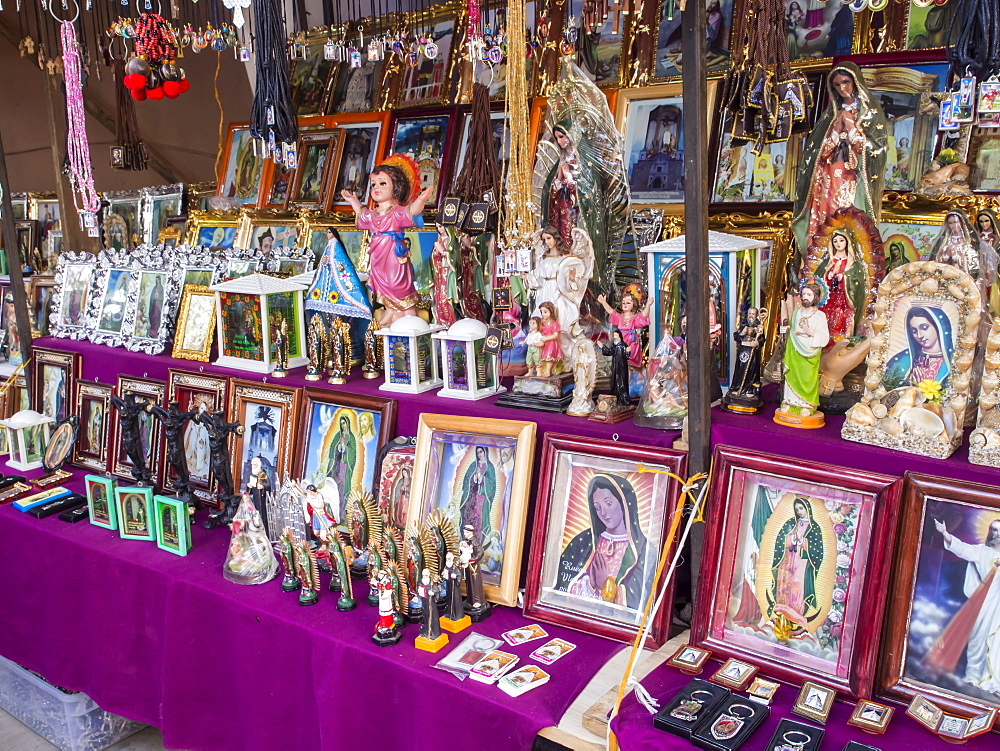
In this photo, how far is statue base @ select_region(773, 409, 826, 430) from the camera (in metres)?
2.12

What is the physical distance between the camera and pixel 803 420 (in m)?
2.12

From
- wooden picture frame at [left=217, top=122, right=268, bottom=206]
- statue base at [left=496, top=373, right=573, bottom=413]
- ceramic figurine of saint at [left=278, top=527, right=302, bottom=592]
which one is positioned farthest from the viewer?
wooden picture frame at [left=217, top=122, right=268, bottom=206]

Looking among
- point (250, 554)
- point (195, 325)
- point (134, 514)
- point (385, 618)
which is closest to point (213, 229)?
point (195, 325)

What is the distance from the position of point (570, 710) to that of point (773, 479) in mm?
719

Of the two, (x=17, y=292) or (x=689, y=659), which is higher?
(x=17, y=292)

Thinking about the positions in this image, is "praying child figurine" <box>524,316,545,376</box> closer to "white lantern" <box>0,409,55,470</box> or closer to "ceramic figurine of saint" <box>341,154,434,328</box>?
"ceramic figurine of saint" <box>341,154,434,328</box>

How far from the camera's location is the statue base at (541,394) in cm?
249

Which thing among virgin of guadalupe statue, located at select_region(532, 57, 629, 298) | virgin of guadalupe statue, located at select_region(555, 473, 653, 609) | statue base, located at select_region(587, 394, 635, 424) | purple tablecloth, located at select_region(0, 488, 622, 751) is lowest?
purple tablecloth, located at select_region(0, 488, 622, 751)

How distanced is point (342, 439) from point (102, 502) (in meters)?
1.05

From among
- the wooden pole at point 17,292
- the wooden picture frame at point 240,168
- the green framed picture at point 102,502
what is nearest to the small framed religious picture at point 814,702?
the green framed picture at point 102,502

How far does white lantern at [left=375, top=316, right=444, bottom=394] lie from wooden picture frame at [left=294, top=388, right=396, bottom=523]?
0.10 m

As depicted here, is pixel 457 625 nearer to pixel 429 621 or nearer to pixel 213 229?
pixel 429 621

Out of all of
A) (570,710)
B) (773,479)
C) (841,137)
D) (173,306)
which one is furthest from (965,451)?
(173,306)

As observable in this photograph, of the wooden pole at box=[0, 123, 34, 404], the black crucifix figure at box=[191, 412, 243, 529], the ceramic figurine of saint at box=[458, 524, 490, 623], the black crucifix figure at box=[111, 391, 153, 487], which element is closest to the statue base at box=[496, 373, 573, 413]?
the ceramic figurine of saint at box=[458, 524, 490, 623]
